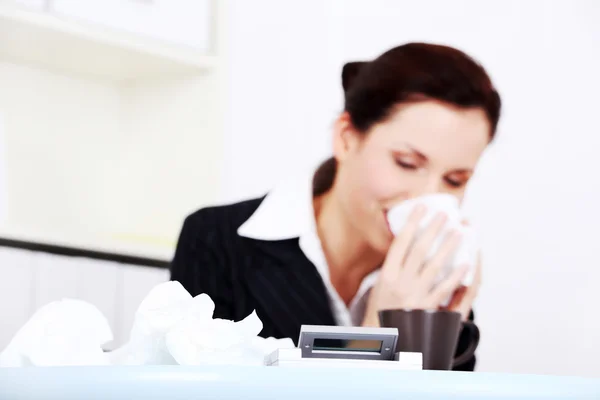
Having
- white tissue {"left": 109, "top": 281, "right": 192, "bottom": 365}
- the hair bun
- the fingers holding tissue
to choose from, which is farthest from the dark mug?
the hair bun

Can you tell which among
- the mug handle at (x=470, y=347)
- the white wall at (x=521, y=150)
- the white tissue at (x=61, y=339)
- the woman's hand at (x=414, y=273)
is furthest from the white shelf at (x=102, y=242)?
the white tissue at (x=61, y=339)

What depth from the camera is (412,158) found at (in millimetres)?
1643

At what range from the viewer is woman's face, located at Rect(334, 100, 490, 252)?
1.63 meters

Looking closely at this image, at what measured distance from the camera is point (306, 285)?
1665mm

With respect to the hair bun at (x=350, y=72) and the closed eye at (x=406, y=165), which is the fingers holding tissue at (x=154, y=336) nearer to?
the closed eye at (x=406, y=165)

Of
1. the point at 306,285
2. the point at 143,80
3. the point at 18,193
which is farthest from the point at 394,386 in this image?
the point at 143,80

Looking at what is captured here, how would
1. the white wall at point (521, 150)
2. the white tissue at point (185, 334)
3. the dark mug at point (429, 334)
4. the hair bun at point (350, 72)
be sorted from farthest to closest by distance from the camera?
the hair bun at point (350, 72)
the white wall at point (521, 150)
the dark mug at point (429, 334)
the white tissue at point (185, 334)

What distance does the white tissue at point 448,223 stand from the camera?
5.32 feet

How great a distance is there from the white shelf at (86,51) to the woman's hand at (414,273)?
590mm

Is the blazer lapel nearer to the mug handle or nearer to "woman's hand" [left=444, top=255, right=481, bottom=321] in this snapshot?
"woman's hand" [left=444, top=255, right=481, bottom=321]

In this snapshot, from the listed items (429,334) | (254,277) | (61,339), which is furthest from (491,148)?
(61,339)

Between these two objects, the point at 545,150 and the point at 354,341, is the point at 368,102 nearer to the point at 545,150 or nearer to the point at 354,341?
the point at 545,150

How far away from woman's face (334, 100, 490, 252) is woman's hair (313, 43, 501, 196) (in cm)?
2

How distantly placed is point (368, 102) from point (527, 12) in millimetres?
339
